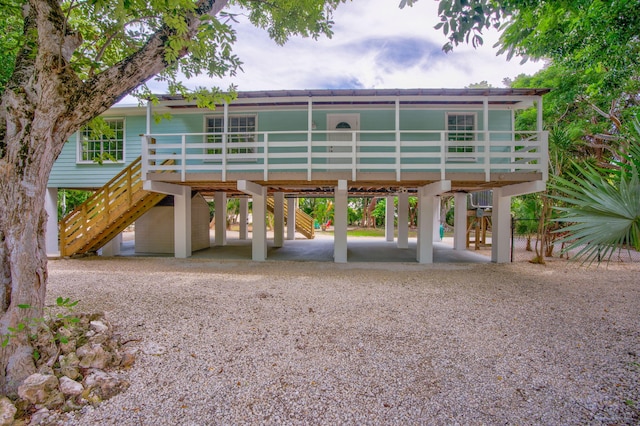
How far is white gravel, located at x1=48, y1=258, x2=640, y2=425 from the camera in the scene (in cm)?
259

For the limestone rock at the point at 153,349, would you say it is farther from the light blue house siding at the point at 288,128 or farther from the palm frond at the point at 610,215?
the light blue house siding at the point at 288,128

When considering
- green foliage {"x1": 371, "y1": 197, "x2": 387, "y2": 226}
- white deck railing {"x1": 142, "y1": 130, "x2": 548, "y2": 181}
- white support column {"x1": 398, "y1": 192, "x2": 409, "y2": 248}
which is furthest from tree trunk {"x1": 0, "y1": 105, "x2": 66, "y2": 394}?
green foliage {"x1": 371, "y1": 197, "x2": 387, "y2": 226}

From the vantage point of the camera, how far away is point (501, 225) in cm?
994

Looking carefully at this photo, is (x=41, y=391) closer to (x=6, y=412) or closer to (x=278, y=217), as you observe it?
(x=6, y=412)

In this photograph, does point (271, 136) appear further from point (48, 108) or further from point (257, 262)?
point (48, 108)

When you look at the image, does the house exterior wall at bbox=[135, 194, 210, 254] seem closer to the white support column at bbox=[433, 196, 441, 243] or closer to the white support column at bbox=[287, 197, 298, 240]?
the white support column at bbox=[287, 197, 298, 240]

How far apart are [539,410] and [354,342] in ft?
6.35

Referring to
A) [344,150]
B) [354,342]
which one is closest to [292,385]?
[354,342]

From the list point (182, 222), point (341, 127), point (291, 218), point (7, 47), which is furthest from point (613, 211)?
point (291, 218)

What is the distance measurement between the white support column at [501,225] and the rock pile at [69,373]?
10.5 metres

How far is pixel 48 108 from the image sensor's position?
3059 mm

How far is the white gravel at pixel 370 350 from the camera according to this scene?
8.49 ft

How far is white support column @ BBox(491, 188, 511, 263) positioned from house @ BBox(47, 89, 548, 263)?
34 mm

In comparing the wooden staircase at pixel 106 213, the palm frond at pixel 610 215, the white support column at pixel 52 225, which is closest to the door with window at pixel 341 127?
the wooden staircase at pixel 106 213
